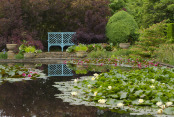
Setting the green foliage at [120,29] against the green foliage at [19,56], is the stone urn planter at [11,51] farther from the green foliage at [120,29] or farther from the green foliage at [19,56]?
the green foliage at [120,29]

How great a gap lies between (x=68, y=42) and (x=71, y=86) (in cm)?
1282

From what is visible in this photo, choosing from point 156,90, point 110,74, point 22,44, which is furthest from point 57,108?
point 22,44

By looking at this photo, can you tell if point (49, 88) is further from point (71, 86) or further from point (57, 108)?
point (57, 108)

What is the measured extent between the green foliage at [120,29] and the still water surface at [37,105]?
12.5 m

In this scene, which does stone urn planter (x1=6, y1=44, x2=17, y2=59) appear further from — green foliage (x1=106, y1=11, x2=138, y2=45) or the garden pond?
the garden pond

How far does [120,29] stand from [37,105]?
47.6 ft

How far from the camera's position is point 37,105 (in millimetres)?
5438

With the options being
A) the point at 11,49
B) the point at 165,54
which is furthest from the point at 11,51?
the point at 165,54

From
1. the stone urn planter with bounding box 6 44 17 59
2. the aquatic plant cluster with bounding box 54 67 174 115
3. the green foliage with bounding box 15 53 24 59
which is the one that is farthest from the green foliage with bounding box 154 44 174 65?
the stone urn planter with bounding box 6 44 17 59

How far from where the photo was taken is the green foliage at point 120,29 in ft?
63.6

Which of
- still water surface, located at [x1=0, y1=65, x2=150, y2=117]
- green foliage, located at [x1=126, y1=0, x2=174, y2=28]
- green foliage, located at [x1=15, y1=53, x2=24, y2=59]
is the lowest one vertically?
green foliage, located at [x1=15, y1=53, x2=24, y2=59]

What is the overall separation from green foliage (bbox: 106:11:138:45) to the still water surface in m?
12.5

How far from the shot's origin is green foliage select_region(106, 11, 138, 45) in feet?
63.6


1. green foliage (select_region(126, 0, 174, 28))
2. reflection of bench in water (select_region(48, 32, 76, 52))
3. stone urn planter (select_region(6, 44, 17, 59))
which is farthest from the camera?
green foliage (select_region(126, 0, 174, 28))
